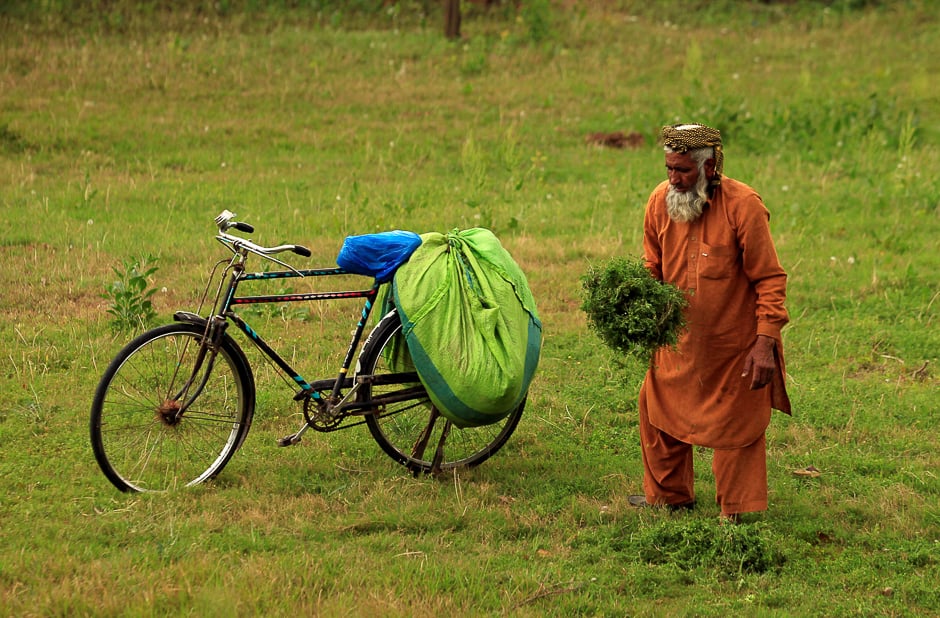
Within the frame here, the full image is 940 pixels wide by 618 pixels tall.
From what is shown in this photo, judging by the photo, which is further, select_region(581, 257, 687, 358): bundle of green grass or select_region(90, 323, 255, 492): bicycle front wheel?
select_region(90, 323, 255, 492): bicycle front wheel

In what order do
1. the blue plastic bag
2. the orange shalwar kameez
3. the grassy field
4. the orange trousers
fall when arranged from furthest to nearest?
the blue plastic bag → the orange trousers → the orange shalwar kameez → the grassy field

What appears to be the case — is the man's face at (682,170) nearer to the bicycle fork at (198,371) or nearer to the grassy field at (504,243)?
the grassy field at (504,243)

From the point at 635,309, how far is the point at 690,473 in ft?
3.43

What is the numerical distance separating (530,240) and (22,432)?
4.84 metres

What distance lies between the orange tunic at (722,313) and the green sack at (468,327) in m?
0.71

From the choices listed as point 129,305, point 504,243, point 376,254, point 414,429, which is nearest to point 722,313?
point 376,254

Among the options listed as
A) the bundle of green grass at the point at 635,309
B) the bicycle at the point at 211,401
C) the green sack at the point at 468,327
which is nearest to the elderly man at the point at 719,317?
the bundle of green grass at the point at 635,309

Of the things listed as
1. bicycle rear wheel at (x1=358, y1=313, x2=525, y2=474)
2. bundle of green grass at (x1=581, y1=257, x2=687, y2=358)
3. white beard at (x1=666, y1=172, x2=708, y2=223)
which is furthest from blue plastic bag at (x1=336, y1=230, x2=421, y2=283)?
white beard at (x1=666, y1=172, x2=708, y2=223)

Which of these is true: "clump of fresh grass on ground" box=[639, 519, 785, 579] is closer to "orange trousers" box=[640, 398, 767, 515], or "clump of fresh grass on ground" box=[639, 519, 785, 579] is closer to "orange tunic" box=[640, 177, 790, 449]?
"orange trousers" box=[640, 398, 767, 515]

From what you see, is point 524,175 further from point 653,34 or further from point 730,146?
point 653,34

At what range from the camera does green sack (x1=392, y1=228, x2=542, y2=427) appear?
505cm

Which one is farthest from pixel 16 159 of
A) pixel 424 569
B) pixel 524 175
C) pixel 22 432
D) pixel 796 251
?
pixel 424 569

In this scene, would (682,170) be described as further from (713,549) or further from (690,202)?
(713,549)

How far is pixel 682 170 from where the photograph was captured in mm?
4820
